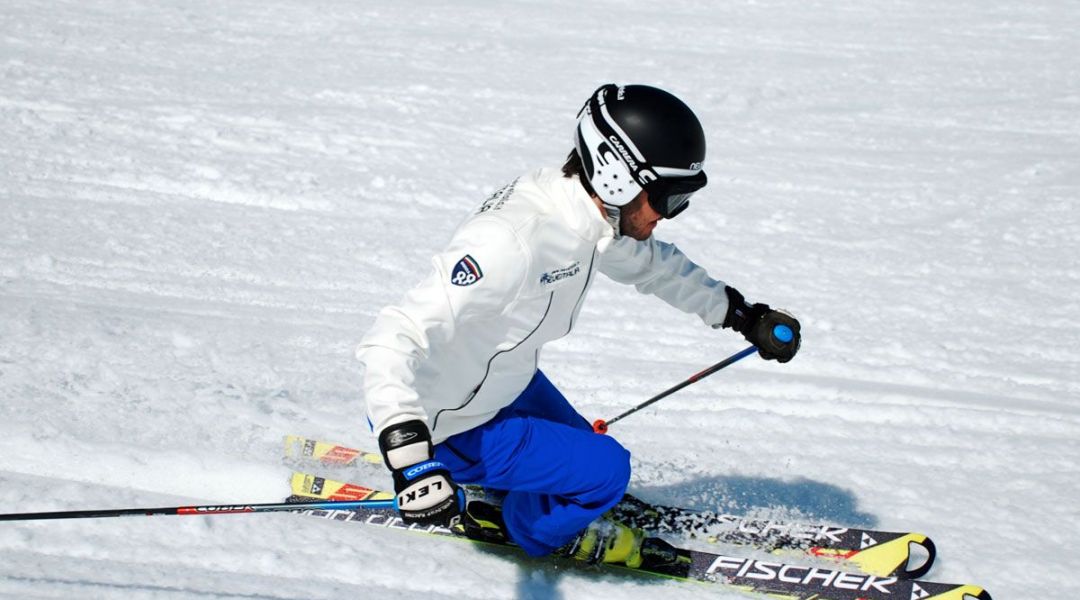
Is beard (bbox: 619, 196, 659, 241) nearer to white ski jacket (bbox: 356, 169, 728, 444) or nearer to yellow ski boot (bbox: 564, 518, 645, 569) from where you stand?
white ski jacket (bbox: 356, 169, 728, 444)

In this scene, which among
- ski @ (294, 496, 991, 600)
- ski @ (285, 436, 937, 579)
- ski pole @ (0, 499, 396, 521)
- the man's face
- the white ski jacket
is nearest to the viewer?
the white ski jacket

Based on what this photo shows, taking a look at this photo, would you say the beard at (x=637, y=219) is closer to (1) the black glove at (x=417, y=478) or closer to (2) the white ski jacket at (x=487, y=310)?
(2) the white ski jacket at (x=487, y=310)

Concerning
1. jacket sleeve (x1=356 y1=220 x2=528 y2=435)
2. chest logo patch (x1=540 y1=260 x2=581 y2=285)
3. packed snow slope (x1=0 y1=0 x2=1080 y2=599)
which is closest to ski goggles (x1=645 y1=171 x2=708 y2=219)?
chest logo patch (x1=540 y1=260 x2=581 y2=285)

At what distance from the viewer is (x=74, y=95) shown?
9.16m

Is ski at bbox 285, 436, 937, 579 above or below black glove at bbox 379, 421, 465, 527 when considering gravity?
below

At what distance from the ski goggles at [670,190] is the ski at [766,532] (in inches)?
62.3

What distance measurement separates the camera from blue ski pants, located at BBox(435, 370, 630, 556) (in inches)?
142

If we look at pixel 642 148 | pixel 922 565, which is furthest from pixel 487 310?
pixel 922 565

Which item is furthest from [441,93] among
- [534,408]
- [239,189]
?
[534,408]

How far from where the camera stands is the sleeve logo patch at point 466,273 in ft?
9.84

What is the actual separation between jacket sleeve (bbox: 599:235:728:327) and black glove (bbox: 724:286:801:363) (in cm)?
5

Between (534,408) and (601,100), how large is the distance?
49.7 inches

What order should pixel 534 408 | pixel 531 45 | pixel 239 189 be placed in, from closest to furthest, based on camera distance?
1. pixel 534 408
2. pixel 239 189
3. pixel 531 45

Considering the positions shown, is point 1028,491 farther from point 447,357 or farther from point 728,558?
point 447,357
